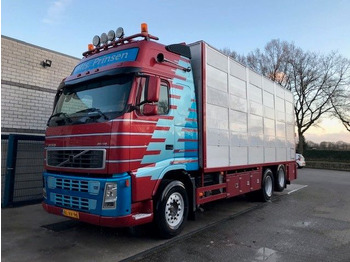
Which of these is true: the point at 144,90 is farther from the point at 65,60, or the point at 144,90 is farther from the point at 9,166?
the point at 65,60

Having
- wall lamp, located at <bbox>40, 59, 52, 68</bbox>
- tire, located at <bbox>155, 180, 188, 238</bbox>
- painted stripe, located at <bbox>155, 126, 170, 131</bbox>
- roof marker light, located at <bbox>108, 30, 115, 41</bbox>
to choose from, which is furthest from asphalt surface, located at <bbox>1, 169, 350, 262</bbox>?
wall lamp, located at <bbox>40, 59, 52, 68</bbox>

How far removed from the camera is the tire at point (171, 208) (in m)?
5.31

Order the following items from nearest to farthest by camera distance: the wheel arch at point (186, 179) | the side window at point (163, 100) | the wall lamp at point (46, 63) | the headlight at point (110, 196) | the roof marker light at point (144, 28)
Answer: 1. the headlight at point (110, 196)
2. the side window at point (163, 100)
3. the roof marker light at point (144, 28)
4. the wheel arch at point (186, 179)
5. the wall lamp at point (46, 63)

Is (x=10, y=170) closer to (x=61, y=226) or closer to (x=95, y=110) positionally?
(x=61, y=226)

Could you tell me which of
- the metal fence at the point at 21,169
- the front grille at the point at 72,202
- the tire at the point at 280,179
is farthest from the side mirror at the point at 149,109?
the tire at the point at 280,179

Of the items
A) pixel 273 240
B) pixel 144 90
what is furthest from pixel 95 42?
pixel 273 240

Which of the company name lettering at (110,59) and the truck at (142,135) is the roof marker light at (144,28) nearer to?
the truck at (142,135)

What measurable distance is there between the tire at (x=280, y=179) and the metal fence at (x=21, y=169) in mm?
7804

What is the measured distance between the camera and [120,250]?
5.01m

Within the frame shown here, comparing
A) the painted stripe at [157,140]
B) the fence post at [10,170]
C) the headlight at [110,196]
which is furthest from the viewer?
the fence post at [10,170]

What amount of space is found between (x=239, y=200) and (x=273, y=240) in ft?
13.7

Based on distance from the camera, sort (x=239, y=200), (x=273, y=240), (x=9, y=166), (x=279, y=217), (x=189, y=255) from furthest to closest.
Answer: (x=239, y=200) → (x=9, y=166) → (x=279, y=217) → (x=273, y=240) → (x=189, y=255)

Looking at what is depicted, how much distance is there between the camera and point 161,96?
5.50m

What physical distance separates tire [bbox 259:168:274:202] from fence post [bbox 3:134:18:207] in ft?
23.7
